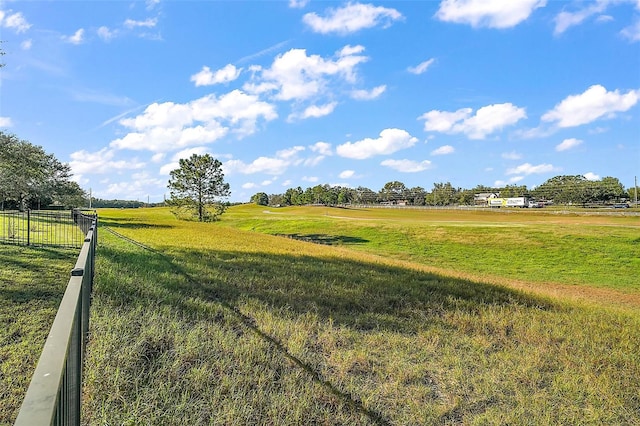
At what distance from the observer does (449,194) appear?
127375 millimetres

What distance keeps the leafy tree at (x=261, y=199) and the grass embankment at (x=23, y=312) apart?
140 m

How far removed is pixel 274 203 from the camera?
484 ft

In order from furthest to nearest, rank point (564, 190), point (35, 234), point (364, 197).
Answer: point (364, 197) → point (564, 190) → point (35, 234)

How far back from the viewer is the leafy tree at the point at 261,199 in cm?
14956

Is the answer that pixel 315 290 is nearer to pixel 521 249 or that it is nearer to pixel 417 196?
pixel 521 249

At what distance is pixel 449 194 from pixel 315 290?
128m

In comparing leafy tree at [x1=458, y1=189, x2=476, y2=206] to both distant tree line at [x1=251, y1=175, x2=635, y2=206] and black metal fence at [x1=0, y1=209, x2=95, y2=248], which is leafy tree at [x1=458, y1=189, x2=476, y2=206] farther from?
black metal fence at [x1=0, y1=209, x2=95, y2=248]

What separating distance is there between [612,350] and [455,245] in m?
25.1

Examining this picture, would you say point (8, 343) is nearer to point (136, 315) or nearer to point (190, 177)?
point (136, 315)

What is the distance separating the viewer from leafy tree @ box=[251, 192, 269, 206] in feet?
491

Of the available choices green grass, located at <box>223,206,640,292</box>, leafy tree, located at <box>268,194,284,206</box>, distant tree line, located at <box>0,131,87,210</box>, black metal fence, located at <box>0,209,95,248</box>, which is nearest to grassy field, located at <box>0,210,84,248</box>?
black metal fence, located at <box>0,209,95,248</box>

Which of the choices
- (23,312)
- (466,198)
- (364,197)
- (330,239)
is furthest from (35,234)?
(364,197)

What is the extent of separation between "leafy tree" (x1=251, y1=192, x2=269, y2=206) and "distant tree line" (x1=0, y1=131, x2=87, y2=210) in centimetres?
10763

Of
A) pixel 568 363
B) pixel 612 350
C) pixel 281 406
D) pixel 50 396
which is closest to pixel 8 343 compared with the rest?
pixel 281 406
